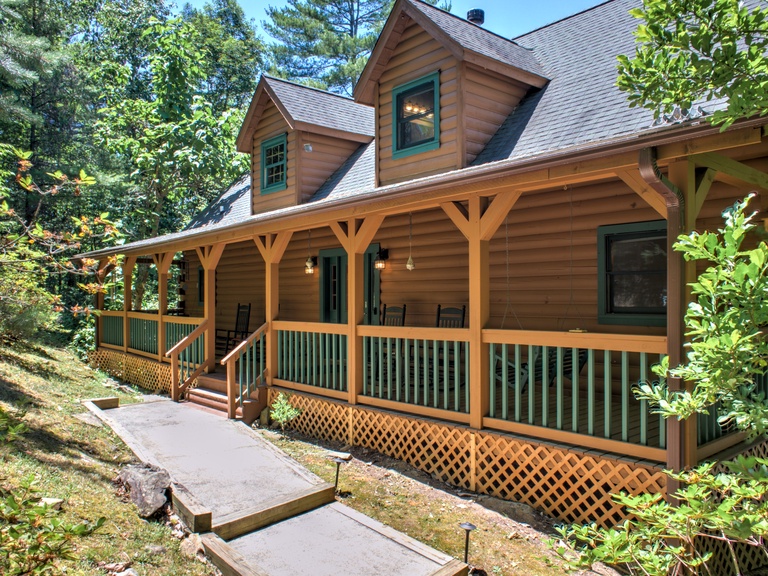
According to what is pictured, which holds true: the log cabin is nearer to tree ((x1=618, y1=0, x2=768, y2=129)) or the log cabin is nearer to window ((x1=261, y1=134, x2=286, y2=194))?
window ((x1=261, y1=134, x2=286, y2=194))

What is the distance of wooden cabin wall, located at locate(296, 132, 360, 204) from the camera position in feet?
37.4

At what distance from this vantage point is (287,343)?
28.7 ft

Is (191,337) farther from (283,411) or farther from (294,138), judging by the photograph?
(294,138)

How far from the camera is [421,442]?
629 centimetres

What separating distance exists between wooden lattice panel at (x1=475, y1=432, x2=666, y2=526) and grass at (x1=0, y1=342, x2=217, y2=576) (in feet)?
9.11

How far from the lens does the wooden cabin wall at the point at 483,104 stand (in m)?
7.97

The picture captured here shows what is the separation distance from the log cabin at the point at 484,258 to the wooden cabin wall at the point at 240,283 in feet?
4.06

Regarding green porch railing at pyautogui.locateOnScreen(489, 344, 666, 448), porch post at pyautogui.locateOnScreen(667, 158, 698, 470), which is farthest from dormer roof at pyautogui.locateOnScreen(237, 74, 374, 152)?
porch post at pyautogui.locateOnScreen(667, 158, 698, 470)

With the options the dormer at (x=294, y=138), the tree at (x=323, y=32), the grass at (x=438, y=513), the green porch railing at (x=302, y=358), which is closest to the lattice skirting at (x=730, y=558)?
the grass at (x=438, y=513)

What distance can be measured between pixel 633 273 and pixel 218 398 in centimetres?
669

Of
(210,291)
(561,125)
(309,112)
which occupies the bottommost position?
(210,291)

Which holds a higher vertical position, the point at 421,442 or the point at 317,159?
the point at 317,159

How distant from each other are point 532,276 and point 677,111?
10.3 feet

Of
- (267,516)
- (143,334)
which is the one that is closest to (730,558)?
(267,516)
